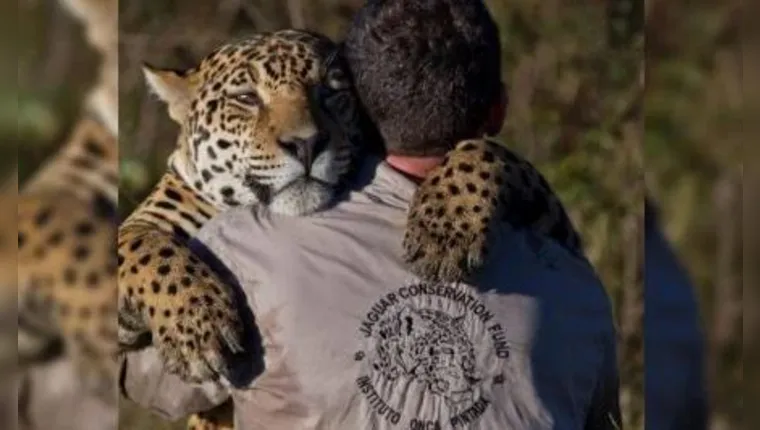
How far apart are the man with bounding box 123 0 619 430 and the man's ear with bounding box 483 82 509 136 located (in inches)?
0.5

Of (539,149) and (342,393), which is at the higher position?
(539,149)

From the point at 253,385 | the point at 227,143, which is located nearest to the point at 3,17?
the point at 227,143

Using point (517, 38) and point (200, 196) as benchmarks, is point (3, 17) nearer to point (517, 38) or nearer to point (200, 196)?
point (200, 196)

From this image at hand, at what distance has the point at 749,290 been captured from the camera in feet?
12.2

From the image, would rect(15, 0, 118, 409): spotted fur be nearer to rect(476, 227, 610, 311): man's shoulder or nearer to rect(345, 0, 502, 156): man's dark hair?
rect(345, 0, 502, 156): man's dark hair

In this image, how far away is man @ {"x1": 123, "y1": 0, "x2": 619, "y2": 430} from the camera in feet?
11.3

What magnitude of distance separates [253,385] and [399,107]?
432 millimetres

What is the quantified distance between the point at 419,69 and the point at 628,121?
0.36 meters

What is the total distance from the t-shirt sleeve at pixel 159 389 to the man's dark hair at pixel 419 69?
42cm

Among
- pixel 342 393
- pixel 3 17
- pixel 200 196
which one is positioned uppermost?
pixel 3 17

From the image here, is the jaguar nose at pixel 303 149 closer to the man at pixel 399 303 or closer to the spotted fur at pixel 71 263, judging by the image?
the man at pixel 399 303

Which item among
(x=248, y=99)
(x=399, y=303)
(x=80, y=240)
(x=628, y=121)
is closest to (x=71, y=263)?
(x=80, y=240)

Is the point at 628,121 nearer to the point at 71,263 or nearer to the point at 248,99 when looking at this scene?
the point at 248,99

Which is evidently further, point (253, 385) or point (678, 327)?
point (678, 327)
